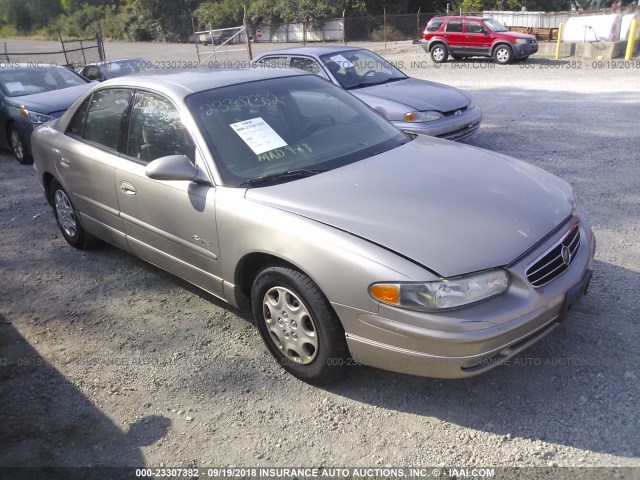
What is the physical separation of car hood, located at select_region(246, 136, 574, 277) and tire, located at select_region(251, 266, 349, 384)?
1.27 ft

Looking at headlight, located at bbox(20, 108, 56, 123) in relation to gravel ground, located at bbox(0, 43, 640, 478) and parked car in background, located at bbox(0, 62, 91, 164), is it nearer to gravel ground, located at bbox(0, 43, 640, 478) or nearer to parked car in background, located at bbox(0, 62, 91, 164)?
parked car in background, located at bbox(0, 62, 91, 164)

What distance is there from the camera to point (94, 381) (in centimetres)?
345

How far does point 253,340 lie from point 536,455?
1.86 metres

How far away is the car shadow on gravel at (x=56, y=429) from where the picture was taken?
2836 millimetres

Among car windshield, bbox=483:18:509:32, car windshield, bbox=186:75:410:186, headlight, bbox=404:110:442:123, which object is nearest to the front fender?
car windshield, bbox=186:75:410:186

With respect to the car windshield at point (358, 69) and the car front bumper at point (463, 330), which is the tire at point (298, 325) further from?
the car windshield at point (358, 69)

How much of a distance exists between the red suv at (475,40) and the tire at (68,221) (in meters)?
17.3

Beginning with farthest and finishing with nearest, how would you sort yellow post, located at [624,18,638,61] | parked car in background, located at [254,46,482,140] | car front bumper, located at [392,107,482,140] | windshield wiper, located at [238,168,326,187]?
yellow post, located at [624,18,638,61] → parked car in background, located at [254,46,482,140] → car front bumper, located at [392,107,482,140] → windshield wiper, located at [238,168,326,187]

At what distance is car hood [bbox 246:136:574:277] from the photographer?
2740 millimetres

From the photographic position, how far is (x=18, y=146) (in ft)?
28.9

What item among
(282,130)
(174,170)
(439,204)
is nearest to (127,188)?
(174,170)

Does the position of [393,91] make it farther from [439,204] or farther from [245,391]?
[245,391]

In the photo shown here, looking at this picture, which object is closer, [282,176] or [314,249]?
[314,249]

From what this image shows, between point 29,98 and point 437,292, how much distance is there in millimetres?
8129
